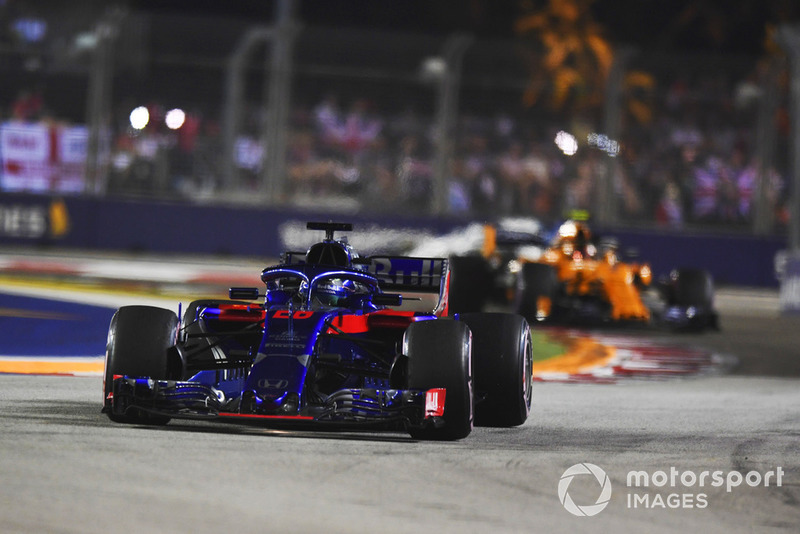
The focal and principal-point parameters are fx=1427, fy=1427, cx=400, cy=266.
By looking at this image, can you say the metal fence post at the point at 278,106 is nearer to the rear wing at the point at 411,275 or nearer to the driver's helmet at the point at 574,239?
the driver's helmet at the point at 574,239

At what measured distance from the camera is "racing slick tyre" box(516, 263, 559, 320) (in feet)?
50.9

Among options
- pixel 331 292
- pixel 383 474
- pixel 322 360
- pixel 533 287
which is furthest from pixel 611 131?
pixel 383 474

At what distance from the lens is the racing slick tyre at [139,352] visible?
747 cm

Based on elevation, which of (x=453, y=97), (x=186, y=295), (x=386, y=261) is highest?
(x=453, y=97)

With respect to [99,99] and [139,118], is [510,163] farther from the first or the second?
[99,99]

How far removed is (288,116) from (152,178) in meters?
2.47

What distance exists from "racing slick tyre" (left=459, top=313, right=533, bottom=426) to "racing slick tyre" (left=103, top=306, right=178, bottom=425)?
170cm

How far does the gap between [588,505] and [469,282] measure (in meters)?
10.4

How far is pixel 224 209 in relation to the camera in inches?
935

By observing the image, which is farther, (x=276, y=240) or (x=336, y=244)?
(x=276, y=240)

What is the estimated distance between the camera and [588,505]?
578 centimetres

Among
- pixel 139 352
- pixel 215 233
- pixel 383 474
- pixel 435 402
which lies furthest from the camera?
pixel 215 233

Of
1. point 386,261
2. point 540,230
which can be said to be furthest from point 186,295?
point 386,261

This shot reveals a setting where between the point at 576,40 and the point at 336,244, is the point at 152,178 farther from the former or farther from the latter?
the point at 336,244
